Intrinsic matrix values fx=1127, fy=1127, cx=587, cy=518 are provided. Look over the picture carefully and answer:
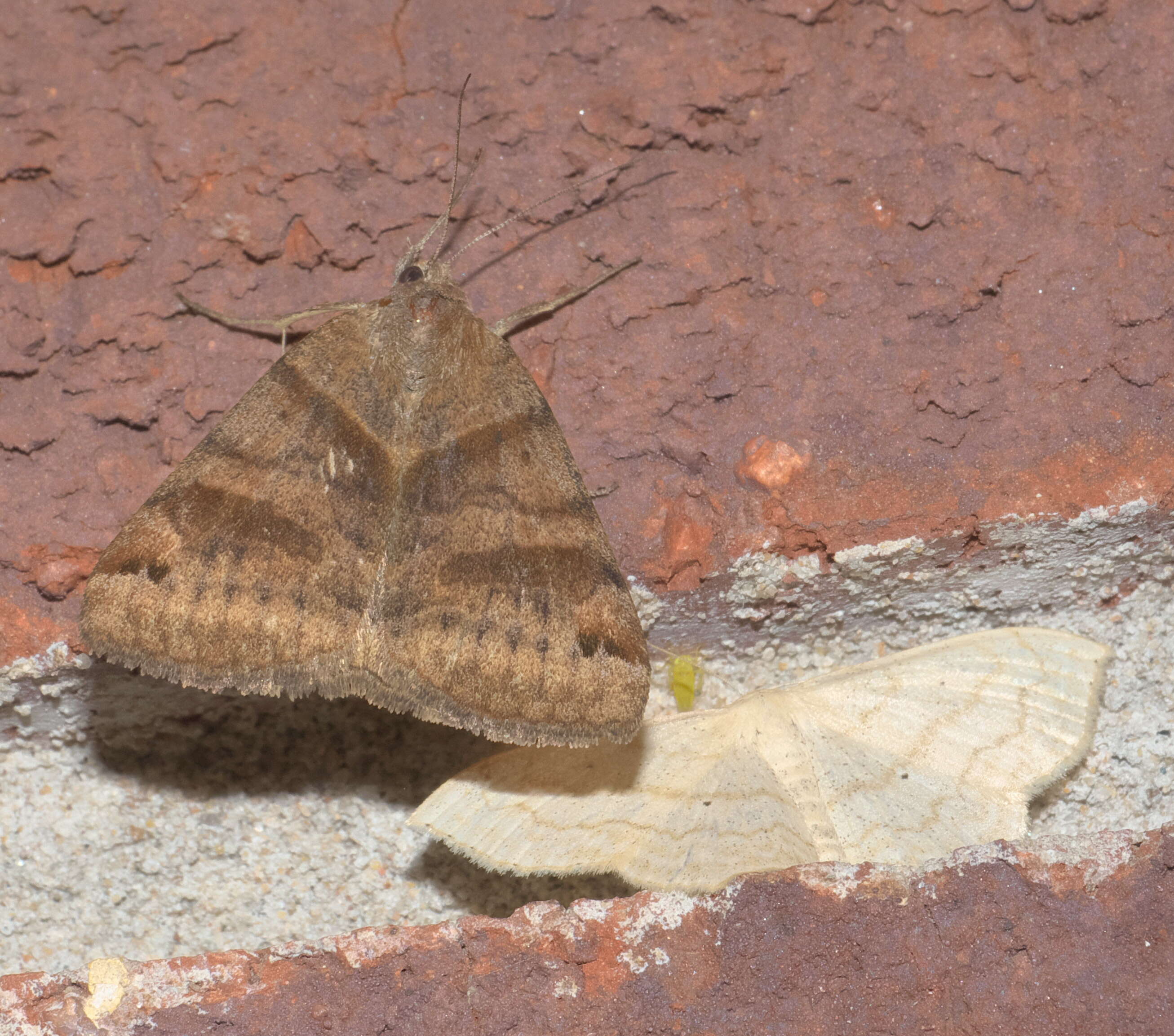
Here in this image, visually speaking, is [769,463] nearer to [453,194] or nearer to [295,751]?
[453,194]

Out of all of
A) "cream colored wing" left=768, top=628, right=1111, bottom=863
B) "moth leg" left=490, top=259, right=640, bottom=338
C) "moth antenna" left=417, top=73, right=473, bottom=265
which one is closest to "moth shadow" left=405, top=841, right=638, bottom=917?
"cream colored wing" left=768, top=628, right=1111, bottom=863

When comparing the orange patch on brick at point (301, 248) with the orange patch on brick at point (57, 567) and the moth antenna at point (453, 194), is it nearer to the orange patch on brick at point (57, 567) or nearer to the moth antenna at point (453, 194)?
the moth antenna at point (453, 194)

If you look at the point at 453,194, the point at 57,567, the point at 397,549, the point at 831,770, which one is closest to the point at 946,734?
the point at 831,770

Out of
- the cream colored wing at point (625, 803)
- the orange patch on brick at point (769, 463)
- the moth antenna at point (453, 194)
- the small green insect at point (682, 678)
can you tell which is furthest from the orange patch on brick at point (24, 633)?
the orange patch on brick at point (769, 463)

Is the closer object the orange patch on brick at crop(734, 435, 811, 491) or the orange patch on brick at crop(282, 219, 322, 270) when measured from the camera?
the orange patch on brick at crop(734, 435, 811, 491)

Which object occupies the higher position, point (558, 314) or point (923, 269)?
point (923, 269)

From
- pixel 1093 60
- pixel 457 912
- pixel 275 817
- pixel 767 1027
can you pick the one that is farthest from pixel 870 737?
pixel 1093 60

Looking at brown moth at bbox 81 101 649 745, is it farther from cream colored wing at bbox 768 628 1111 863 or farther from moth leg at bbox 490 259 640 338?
cream colored wing at bbox 768 628 1111 863

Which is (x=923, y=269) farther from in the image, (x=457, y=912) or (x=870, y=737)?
(x=457, y=912)
